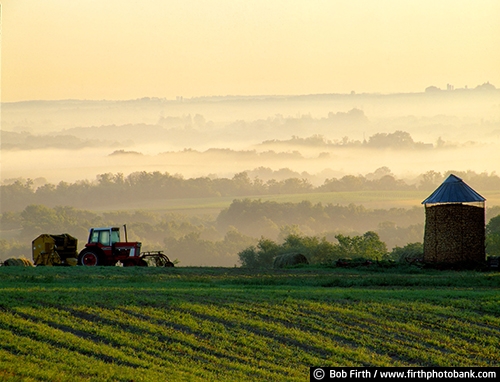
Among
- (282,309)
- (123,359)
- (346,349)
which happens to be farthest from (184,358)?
(282,309)

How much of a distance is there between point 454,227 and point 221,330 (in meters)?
34.7

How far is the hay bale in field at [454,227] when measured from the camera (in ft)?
182

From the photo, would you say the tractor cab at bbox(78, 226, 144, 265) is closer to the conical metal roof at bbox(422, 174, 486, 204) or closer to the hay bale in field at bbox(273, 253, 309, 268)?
the hay bale in field at bbox(273, 253, 309, 268)

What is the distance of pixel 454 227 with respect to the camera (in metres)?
56.0

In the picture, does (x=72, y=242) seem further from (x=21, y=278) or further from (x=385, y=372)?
(x=385, y=372)

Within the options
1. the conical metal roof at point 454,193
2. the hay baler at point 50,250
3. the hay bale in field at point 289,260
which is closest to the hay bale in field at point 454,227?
the conical metal roof at point 454,193

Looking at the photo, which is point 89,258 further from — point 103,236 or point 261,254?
point 261,254

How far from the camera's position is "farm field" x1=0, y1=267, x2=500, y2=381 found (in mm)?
21047

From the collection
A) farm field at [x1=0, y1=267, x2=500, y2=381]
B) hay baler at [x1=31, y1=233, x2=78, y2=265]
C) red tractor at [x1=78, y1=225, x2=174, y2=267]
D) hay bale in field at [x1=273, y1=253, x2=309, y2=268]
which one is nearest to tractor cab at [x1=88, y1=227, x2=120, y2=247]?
red tractor at [x1=78, y1=225, x2=174, y2=267]

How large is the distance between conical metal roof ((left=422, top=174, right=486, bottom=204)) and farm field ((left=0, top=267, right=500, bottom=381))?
20.3 metres

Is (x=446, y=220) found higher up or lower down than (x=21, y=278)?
higher up

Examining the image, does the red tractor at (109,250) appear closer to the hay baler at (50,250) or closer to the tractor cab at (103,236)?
the tractor cab at (103,236)

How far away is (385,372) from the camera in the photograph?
22.2 m

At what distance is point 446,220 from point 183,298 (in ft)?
104
